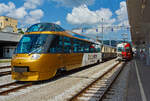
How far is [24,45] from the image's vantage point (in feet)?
27.2

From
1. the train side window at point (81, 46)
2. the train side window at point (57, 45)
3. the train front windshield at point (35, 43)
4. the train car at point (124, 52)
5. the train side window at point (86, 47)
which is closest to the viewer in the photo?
the train front windshield at point (35, 43)

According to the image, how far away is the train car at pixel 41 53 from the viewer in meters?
7.64

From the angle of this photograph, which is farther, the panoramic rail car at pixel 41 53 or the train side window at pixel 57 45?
the train side window at pixel 57 45

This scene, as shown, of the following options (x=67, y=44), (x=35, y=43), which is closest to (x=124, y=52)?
(x=67, y=44)

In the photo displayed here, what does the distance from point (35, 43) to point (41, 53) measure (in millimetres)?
672

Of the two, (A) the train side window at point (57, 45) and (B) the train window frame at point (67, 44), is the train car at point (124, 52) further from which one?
(A) the train side window at point (57, 45)

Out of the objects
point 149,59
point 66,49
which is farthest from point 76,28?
point 66,49

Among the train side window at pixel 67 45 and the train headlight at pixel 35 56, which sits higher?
the train side window at pixel 67 45

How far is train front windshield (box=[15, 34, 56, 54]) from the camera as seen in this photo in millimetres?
7977

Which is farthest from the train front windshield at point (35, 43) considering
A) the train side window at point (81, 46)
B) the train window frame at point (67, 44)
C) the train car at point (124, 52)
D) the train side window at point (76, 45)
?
the train car at point (124, 52)

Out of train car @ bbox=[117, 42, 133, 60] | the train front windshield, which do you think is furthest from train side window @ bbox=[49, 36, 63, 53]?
train car @ bbox=[117, 42, 133, 60]

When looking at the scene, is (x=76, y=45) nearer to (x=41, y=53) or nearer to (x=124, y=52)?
(x=41, y=53)

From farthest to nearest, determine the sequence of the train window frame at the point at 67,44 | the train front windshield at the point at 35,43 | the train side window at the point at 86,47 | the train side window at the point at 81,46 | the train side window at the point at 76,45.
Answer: the train side window at the point at 86,47, the train side window at the point at 81,46, the train side window at the point at 76,45, the train window frame at the point at 67,44, the train front windshield at the point at 35,43

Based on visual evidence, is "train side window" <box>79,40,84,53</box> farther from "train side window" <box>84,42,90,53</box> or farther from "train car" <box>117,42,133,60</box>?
"train car" <box>117,42,133,60</box>
